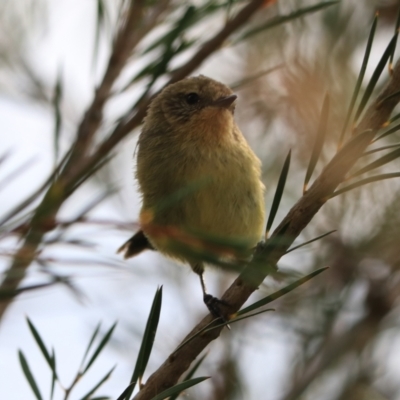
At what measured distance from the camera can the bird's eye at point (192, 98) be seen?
10.9ft

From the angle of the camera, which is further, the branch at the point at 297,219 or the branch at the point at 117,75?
the branch at the point at 117,75

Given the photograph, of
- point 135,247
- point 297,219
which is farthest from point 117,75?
point 135,247

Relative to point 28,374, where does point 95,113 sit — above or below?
above

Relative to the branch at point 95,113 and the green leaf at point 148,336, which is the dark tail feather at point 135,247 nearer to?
the branch at point 95,113

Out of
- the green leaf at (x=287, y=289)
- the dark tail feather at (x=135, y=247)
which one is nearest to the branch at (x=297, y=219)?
the green leaf at (x=287, y=289)

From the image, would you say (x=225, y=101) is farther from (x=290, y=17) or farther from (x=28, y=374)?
(x=28, y=374)

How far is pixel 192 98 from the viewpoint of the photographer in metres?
3.34

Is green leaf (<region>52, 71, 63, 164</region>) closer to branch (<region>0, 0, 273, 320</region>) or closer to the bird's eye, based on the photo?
branch (<region>0, 0, 273, 320</region>)

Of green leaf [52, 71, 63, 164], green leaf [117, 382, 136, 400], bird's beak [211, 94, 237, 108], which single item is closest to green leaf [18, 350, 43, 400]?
green leaf [117, 382, 136, 400]

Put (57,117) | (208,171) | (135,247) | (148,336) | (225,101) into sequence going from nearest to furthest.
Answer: (148,336) < (57,117) < (208,171) < (225,101) < (135,247)

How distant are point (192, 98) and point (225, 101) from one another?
44cm

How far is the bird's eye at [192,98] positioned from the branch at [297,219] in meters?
2.16

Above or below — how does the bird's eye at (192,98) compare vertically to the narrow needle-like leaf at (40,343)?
above

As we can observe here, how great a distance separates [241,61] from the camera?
117 inches
